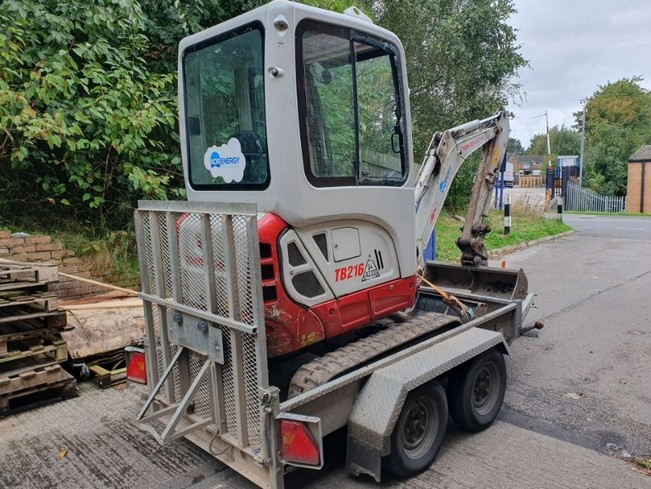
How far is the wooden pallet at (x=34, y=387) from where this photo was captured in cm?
417

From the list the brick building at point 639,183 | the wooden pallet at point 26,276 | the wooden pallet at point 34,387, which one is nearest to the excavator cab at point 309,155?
the wooden pallet at point 26,276

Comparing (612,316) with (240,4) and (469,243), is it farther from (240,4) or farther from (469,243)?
(240,4)

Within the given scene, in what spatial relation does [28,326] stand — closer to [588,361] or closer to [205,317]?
[205,317]

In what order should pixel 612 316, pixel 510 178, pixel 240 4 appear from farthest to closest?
1. pixel 510 178
2. pixel 240 4
3. pixel 612 316

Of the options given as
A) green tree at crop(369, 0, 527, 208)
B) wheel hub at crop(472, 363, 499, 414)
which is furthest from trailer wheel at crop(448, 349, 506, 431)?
green tree at crop(369, 0, 527, 208)

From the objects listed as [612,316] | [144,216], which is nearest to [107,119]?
[144,216]

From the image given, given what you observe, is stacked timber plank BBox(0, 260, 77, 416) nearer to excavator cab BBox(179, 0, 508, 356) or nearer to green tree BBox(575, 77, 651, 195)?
excavator cab BBox(179, 0, 508, 356)

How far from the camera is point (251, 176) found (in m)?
3.19

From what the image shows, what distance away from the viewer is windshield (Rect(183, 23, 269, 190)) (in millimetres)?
3119

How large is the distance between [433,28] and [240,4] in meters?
8.13

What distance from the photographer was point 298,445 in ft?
8.90

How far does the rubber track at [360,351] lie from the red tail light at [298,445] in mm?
388

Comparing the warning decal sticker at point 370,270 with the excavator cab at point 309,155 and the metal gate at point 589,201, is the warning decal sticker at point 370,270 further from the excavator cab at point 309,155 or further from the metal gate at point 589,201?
the metal gate at point 589,201

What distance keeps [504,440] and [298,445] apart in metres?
1.87
